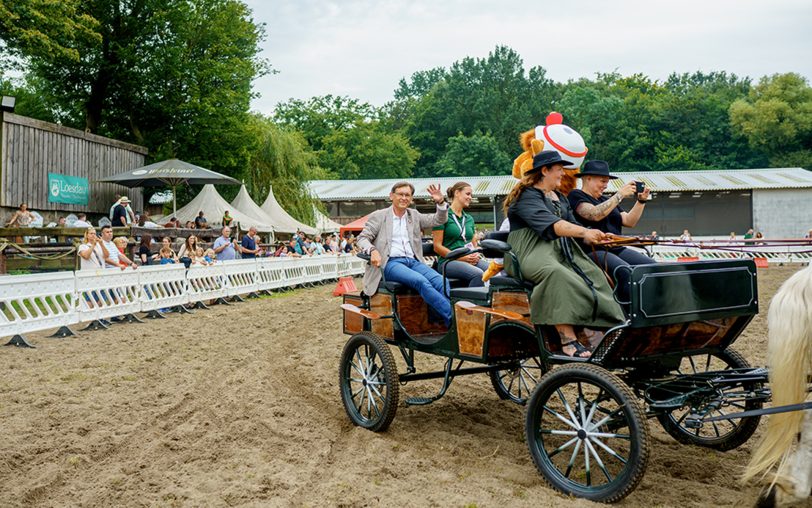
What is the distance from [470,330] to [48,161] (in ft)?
63.8

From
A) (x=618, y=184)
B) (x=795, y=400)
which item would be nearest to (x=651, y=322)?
(x=795, y=400)

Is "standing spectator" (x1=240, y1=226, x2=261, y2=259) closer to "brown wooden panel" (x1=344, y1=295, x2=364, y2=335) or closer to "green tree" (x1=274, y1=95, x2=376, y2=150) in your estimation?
"brown wooden panel" (x1=344, y1=295, x2=364, y2=335)

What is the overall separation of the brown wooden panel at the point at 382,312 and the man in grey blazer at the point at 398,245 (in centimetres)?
8

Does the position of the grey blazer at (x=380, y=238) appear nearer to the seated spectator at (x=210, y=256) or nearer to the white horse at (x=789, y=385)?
the white horse at (x=789, y=385)

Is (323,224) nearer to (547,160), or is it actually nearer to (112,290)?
(112,290)

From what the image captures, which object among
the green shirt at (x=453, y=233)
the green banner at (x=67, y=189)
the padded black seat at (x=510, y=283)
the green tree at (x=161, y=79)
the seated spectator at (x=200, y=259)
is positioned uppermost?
the green tree at (x=161, y=79)

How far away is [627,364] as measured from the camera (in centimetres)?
434

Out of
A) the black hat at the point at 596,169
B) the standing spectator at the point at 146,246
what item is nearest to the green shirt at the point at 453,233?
the black hat at the point at 596,169

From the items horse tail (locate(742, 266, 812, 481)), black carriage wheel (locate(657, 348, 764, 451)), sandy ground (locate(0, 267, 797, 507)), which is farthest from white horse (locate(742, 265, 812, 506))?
black carriage wheel (locate(657, 348, 764, 451))

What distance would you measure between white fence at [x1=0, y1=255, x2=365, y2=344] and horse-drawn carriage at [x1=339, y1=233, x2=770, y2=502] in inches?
274

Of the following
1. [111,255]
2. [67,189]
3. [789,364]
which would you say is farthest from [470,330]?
[67,189]

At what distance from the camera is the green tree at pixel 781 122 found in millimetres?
62500

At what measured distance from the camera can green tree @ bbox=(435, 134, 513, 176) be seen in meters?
66.7

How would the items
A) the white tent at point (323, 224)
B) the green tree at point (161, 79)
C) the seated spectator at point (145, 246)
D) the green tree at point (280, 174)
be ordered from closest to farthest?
the seated spectator at point (145, 246), the green tree at point (161, 79), the green tree at point (280, 174), the white tent at point (323, 224)
